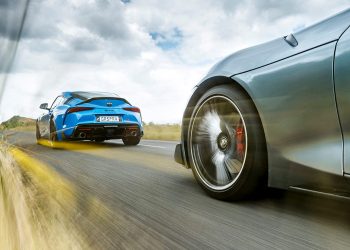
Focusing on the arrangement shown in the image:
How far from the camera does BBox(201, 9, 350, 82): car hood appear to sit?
2.04 metres

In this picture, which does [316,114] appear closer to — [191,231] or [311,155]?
[311,155]

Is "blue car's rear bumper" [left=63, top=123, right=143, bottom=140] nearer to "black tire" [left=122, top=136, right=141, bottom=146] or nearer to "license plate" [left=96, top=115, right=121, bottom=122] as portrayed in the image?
"license plate" [left=96, top=115, right=121, bottom=122]

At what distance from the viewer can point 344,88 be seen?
→ 6.05 ft

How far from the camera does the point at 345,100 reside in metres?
1.84

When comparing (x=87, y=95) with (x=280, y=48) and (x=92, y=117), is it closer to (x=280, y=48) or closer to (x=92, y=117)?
(x=92, y=117)

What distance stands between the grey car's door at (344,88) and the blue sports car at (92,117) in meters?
6.03

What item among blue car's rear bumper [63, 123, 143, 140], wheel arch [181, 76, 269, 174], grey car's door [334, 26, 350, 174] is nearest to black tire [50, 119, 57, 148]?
blue car's rear bumper [63, 123, 143, 140]

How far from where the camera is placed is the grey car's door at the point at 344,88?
6.01 ft

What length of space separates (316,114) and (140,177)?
2.25 metres

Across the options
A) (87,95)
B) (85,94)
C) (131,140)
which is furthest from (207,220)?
(131,140)

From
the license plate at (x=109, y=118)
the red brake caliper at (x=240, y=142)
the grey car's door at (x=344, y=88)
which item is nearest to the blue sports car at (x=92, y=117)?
the license plate at (x=109, y=118)

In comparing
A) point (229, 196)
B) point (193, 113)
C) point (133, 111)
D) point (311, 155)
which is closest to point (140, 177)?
point (193, 113)

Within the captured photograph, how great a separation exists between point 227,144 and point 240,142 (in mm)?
142

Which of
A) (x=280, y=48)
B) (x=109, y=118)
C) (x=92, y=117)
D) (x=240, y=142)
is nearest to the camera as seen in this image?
(x=280, y=48)
